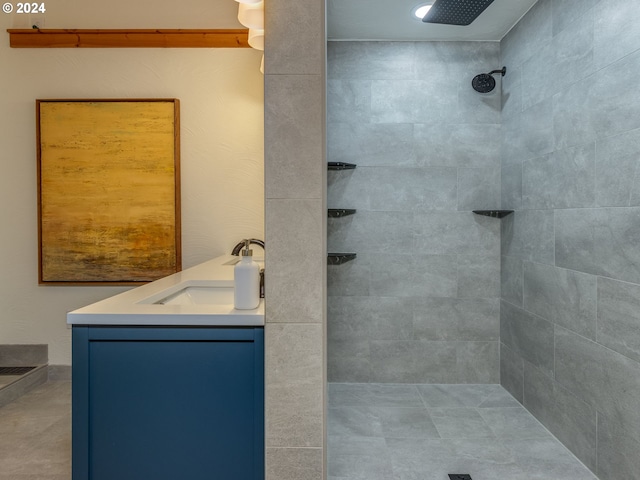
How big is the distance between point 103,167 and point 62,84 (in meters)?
0.64

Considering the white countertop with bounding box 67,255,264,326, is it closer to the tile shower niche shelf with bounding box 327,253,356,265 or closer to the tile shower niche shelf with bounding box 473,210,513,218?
the tile shower niche shelf with bounding box 327,253,356,265

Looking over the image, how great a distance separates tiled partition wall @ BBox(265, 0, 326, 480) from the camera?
1.35 m

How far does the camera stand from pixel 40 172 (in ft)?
10.4

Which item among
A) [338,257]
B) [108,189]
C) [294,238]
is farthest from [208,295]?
[108,189]

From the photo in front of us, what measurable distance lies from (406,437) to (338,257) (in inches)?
44.3

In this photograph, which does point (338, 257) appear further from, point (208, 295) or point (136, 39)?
point (136, 39)

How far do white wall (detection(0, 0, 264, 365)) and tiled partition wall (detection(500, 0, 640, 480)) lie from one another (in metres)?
1.70

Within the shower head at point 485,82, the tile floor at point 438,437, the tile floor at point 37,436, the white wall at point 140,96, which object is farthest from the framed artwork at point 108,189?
the shower head at point 485,82

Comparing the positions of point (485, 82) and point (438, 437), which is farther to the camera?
point (485, 82)

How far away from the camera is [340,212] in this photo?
119 inches

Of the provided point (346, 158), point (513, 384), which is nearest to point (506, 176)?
point (346, 158)

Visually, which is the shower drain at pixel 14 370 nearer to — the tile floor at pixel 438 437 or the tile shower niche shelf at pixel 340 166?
the tile floor at pixel 438 437

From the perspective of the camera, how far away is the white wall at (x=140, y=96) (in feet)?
10.5

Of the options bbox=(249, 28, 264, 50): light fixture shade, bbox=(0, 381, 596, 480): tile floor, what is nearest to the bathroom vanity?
bbox=(0, 381, 596, 480): tile floor
